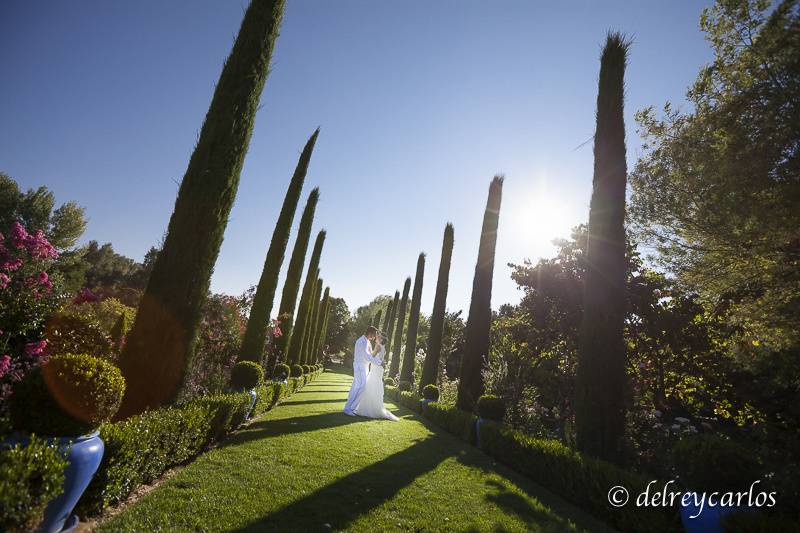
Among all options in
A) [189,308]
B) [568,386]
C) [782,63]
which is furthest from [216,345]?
[782,63]

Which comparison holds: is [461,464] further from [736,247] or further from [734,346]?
[736,247]

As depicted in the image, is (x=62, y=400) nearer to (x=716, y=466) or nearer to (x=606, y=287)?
(x=716, y=466)

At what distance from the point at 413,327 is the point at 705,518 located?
24.1 metres

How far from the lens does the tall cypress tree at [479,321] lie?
44.0ft

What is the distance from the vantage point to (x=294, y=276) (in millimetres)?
18000

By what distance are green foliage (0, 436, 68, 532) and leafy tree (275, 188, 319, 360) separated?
559 inches

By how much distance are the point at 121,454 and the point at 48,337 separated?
529 centimetres

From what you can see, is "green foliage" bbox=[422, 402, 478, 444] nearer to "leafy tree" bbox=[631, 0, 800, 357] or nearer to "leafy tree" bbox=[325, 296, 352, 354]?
"leafy tree" bbox=[631, 0, 800, 357]

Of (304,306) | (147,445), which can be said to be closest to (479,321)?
(147,445)

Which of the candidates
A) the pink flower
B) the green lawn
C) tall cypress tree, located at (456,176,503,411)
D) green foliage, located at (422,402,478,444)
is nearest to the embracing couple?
green foliage, located at (422,402,478,444)

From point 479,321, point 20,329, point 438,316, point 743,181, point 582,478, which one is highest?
point 743,181

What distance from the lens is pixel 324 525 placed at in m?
3.80

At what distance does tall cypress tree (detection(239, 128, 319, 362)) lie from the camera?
12500mm

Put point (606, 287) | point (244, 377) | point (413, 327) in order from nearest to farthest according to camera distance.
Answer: point (606, 287)
point (244, 377)
point (413, 327)
